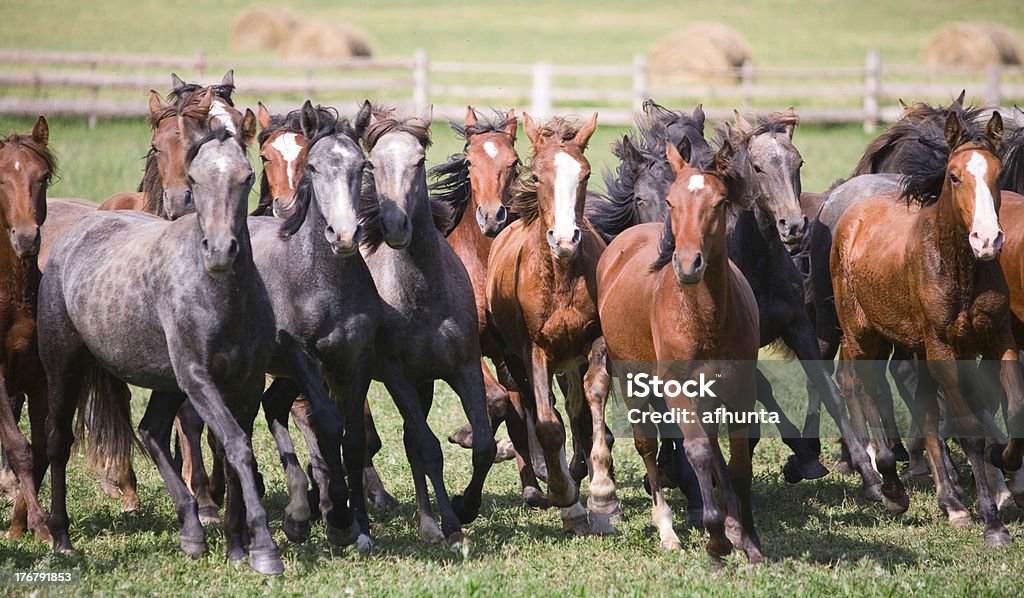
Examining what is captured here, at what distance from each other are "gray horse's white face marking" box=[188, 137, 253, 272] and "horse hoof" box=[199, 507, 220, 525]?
2076 mm

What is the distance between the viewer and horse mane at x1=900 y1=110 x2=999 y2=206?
6867 millimetres

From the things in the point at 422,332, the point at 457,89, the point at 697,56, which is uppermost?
the point at 697,56

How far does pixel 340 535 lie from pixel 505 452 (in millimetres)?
2367

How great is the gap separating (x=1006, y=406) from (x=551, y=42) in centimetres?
3917

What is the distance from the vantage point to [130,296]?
21.3 feet

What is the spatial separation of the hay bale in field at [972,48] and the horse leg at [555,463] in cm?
2858

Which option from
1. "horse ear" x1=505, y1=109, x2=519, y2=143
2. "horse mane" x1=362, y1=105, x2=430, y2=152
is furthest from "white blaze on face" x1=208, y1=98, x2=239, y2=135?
"horse ear" x1=505, y1=109, x2=519, y2=143

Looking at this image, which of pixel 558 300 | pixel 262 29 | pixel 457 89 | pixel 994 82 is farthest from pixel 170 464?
pixel 262 29

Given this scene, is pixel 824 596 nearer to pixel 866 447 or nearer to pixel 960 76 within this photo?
pixel 866 447

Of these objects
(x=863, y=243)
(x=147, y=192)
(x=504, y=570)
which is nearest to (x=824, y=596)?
(x=504, y=570)

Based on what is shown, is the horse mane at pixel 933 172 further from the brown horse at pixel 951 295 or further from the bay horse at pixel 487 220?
the bay horse at pixel 487 220

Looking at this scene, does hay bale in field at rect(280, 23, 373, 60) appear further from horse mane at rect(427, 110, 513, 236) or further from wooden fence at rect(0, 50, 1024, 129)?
horse mane at rect(427, 110, 513, 236)

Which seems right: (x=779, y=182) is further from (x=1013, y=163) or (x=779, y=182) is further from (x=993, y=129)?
(x=1013, y=163)

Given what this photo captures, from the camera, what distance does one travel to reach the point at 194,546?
6.43m
